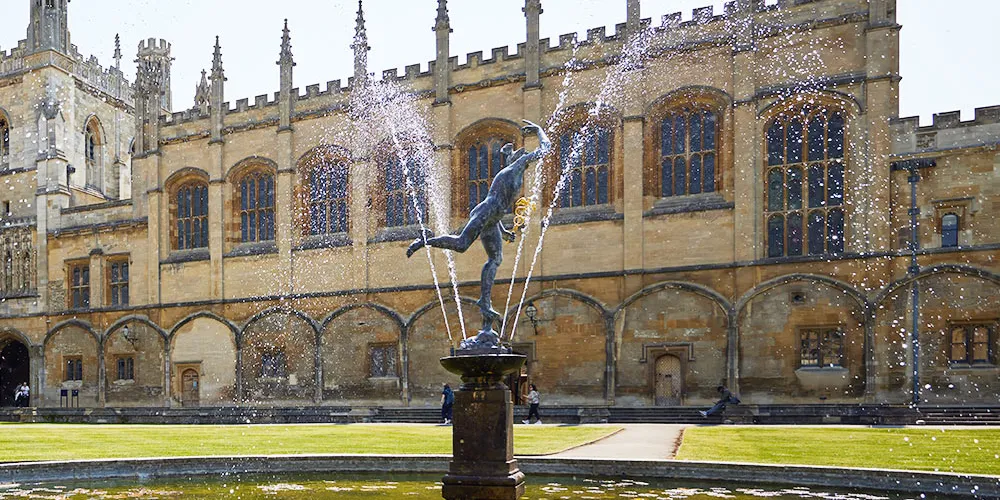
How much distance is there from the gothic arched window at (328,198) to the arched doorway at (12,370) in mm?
18224

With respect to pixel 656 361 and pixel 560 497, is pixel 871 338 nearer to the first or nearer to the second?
pixel 656 361

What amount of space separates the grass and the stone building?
271 inches

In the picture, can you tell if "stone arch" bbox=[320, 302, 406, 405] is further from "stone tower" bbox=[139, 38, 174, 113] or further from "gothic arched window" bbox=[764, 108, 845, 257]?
"stone tower" bbox=[139, 38, 174, 113]

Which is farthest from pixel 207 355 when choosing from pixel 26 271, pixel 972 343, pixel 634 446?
pixel 972 343

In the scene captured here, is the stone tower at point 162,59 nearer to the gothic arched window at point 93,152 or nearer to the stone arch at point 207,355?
the gothic arched window at point 93,152

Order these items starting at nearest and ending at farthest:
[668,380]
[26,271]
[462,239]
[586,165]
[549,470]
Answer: [462,239]
[549,470]
[668,380]
[586,165]
[26,271]

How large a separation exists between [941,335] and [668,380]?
7.66 m

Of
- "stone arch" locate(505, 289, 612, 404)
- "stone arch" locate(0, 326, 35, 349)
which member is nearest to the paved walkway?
"stone arch" locate(505, 289, 612, 404)

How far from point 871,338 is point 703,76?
9184 millimetres

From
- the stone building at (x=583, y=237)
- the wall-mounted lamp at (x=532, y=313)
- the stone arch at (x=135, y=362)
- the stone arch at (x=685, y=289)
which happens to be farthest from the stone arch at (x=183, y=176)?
the stone arch at (x=685, y=289)

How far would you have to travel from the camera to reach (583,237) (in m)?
27.5

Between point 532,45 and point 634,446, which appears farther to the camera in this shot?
point 532,45

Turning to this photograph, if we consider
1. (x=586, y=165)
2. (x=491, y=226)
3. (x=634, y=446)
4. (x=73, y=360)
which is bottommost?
(x=73, y=360)

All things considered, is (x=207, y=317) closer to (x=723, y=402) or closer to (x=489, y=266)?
(x=723, y=402)
